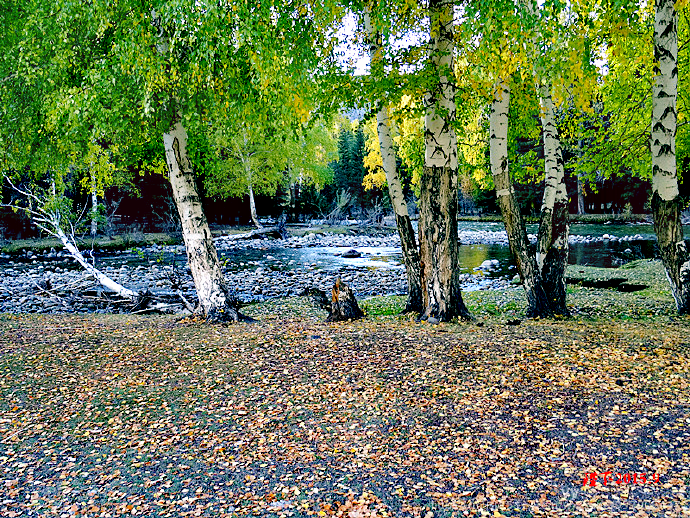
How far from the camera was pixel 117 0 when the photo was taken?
27.5 ft

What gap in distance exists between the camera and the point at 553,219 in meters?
9.46

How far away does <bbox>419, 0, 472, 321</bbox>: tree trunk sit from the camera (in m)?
8.88

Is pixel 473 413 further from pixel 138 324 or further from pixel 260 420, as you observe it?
pixel 138 324


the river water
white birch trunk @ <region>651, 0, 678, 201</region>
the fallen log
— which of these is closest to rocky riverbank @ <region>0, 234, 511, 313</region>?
the river water

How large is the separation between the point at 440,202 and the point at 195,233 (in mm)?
4892

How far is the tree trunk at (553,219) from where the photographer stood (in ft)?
30.2

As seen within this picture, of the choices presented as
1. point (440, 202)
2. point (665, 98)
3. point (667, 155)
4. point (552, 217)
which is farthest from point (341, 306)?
point (665, 98)

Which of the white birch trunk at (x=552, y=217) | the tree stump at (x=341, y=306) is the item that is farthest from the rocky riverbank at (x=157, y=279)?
the white birch trunk at (x=552, y=217)

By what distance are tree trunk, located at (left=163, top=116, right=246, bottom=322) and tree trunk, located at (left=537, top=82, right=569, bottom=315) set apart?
612cm

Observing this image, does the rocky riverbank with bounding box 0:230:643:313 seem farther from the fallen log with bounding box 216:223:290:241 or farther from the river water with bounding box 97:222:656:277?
the fallen log with bounding box 216:223:290:241

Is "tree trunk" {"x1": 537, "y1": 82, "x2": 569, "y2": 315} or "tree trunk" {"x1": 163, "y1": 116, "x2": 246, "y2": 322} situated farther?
"tree trunk" {"x1": 163, "y1": 116, "x2": 246, "y2": 322}

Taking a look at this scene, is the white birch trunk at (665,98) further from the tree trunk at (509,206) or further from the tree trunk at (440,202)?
the tree trunk at (440,202)

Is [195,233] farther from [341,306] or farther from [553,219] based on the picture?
[553,219]

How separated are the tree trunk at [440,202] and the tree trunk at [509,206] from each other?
0.76 metres
